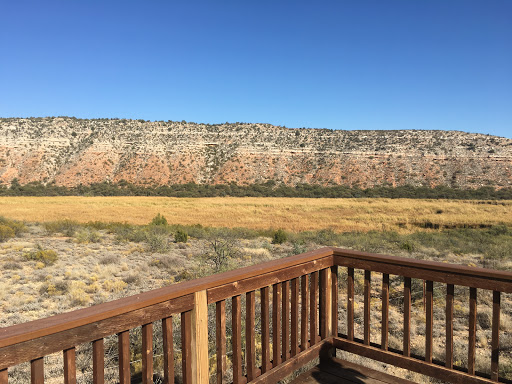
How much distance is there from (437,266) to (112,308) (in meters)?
2.46

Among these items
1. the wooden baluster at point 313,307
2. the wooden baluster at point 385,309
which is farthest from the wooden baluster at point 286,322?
the wooden baluster at point 385,309

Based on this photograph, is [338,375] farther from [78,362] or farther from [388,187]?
[388,187]

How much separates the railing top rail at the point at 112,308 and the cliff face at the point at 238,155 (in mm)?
54350

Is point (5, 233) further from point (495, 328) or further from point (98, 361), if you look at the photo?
point (495, 328)

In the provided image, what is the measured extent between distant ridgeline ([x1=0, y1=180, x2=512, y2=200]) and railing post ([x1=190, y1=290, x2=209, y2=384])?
157ft

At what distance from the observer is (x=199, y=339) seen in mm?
2387

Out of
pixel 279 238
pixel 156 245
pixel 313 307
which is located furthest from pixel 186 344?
pixel 279 238

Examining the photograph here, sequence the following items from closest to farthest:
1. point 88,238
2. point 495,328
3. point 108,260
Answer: point 495,328 → point 108,260 → point 88,238

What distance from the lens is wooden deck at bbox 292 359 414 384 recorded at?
335 cm

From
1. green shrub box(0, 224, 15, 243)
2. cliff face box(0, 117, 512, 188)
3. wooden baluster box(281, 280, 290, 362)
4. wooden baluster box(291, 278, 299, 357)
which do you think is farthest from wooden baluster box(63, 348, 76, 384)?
cliff face box(0, 117, 512, 188)

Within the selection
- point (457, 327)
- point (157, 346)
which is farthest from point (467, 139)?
point (157, 346)

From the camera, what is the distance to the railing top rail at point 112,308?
158 centimetres

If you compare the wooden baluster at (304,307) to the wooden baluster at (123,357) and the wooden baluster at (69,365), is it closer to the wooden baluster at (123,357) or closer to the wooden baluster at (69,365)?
the wooden baluster at (123,357)

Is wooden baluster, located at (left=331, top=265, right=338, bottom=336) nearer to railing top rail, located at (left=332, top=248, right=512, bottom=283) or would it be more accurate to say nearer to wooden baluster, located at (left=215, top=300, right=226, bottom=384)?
railing top rail, located at (left=332, top=248, right=512, bottom=283)
